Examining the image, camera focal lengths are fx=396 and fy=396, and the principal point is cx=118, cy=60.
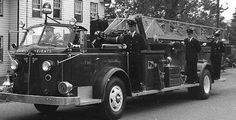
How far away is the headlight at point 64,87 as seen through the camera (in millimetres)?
7617

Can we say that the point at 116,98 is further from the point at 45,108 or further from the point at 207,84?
the point at 207,84

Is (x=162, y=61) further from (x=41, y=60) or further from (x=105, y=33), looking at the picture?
(x=41, y=60)

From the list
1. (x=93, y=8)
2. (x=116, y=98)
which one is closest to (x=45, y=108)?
(x=116, y=98)

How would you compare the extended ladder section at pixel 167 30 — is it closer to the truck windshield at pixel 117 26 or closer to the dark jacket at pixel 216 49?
the dark jacket at pixel 216 49

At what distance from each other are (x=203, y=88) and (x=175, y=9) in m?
17.6

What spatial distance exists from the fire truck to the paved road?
47cm

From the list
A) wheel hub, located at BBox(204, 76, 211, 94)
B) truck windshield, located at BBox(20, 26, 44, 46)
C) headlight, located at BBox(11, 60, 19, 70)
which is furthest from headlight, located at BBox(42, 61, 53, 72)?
wheel hub, located at BBox(204, 76, 211, 94)

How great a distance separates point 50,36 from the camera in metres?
8.52

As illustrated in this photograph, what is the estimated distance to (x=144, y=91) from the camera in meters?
9.84

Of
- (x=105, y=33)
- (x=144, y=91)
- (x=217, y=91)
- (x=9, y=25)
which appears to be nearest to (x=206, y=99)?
(x=217, y=91)

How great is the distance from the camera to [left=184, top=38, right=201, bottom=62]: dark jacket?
12.1 m

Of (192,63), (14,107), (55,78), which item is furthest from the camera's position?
(192,63)

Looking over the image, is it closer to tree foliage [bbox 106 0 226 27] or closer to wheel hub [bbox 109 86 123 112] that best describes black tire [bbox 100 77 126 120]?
wheel hub [bbox 109 86 123 112]

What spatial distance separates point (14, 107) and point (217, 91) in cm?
775
